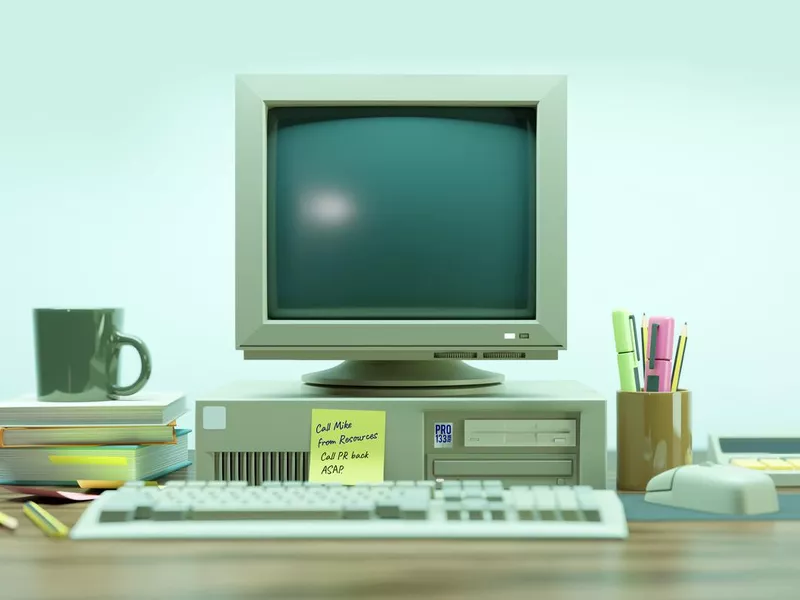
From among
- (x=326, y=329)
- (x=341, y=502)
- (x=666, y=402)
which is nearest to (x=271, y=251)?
(x=326, y=329)

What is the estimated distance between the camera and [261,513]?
2.57 feet

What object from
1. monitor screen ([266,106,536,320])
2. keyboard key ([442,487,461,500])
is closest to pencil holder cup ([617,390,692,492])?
monitor screen ([266,106,536,320])

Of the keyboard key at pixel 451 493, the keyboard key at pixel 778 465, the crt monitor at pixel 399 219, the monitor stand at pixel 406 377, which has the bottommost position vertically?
the keyboard key at pixel 778 465

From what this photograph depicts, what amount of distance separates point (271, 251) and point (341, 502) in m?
0.36

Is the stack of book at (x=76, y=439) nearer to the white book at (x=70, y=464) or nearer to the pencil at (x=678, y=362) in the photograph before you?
the white book at (x=70, y=464)

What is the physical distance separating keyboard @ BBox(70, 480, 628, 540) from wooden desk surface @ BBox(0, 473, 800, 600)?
1cm

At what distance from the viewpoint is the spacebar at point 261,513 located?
2.56ft

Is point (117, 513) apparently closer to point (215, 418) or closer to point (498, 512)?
point (215, 418)

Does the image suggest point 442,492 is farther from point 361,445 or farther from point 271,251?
point 271,251

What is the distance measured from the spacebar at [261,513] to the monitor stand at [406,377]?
0.80 ft

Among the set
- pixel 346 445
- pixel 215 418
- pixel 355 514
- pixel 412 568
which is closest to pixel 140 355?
pixel 215 418

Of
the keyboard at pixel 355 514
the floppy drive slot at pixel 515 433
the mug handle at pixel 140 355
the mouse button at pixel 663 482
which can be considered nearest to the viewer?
the keyboard at pixel 355 514

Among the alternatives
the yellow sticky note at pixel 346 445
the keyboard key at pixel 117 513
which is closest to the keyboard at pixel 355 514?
the keyboard key at pixel 117 513

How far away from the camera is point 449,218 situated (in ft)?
3.38
